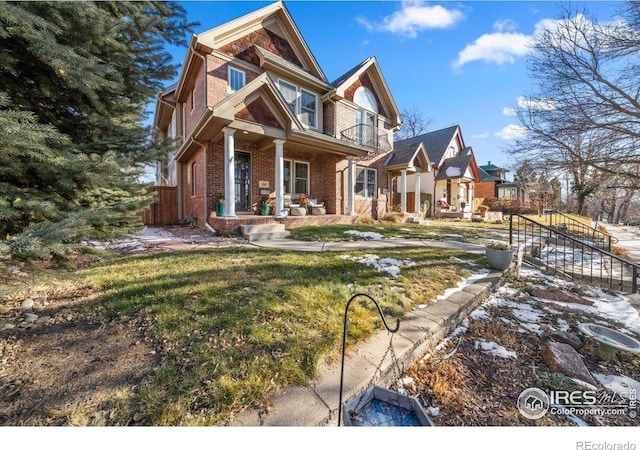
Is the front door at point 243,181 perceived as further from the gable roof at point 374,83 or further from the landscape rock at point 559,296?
the landscape rock at point 559,296

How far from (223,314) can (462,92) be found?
8.85 m

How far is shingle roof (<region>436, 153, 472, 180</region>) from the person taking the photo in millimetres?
19500

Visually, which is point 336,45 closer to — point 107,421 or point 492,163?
point 107,421

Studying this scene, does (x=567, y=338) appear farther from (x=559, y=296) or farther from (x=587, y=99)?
(x=587, y=99)

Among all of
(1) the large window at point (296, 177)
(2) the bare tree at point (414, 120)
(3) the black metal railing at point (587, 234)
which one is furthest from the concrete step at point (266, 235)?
(2) the bare tree at point (414, 120)

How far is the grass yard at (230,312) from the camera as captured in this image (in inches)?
63.0

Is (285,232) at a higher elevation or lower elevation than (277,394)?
higher

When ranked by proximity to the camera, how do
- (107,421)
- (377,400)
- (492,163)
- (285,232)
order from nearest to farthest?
1. (107,421)
2. (377,400)
3. (285,232)
4. (492,163)

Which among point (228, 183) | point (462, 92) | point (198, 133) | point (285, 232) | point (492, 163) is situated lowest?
point (285, 232)

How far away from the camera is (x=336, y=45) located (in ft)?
23.5

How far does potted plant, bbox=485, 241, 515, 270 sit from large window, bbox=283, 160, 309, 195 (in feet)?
26.8

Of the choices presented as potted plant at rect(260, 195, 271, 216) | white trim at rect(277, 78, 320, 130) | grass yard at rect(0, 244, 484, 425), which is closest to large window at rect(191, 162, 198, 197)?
potted plant at rect(260, 195, 271, 216)

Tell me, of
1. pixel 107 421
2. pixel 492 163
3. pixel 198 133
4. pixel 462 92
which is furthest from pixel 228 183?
pixel 492 163

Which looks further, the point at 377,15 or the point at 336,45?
the point at 336,45
